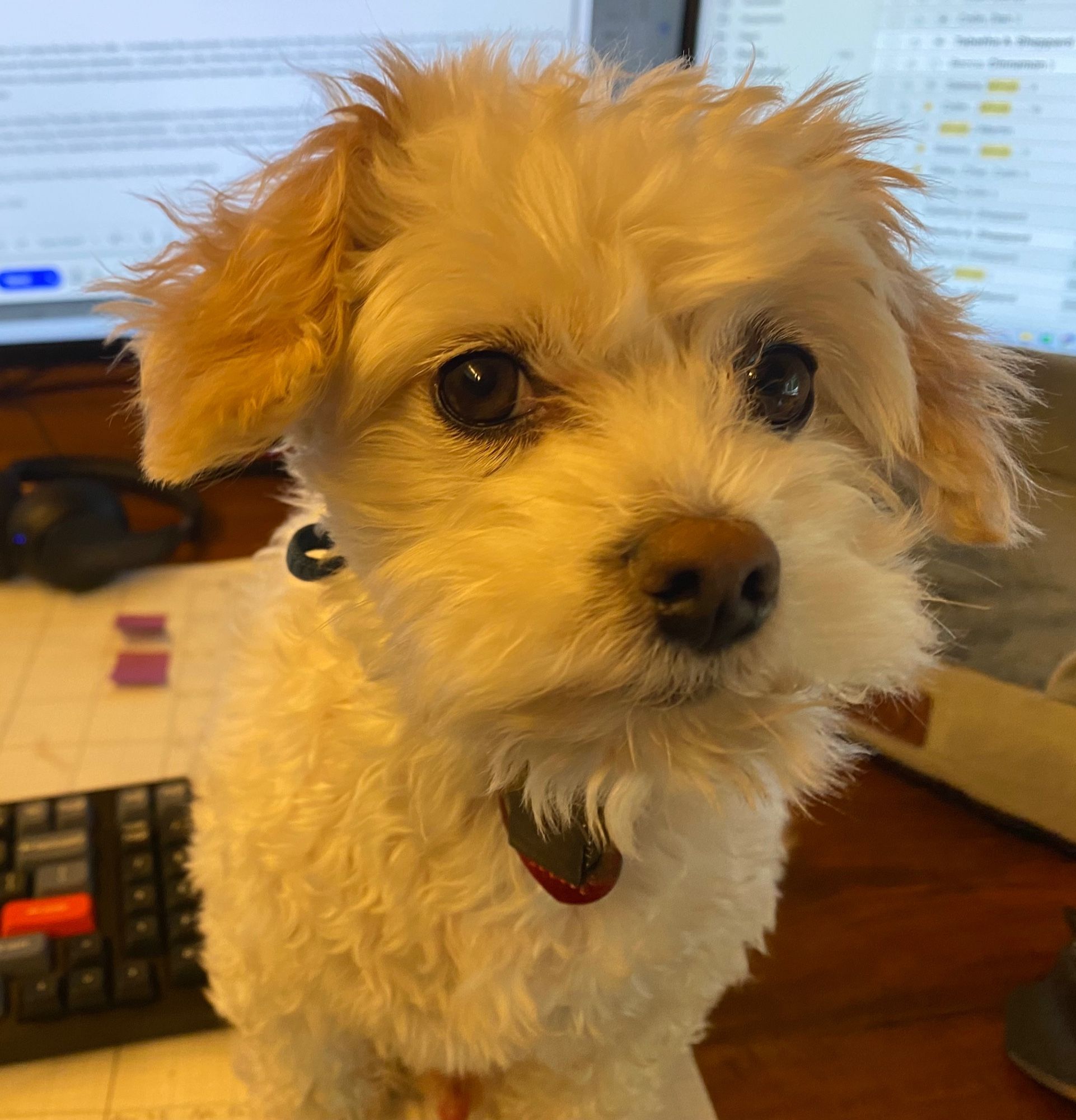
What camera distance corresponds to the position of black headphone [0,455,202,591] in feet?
2.73

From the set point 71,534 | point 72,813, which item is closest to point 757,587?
point 72,813

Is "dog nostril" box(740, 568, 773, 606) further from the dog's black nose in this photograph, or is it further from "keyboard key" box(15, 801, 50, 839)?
"keyboard key" box(15, 801, 50, 839)

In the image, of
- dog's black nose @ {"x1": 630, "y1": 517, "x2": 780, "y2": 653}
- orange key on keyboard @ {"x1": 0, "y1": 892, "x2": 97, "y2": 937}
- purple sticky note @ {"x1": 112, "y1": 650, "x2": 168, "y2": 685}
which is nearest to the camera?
dog's black nose @ {"x1": 630, "y1": 517, "x2": 780, "y2": 653}

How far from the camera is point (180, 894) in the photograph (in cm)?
57

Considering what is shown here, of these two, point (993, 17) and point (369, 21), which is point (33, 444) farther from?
point (993, 17)

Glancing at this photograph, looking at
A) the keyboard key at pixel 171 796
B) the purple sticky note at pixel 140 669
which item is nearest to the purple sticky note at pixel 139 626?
the purple sticky note at pixel 140 669

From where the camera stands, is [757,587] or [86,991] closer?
[757,587]

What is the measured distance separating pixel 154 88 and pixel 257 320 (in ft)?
1.63

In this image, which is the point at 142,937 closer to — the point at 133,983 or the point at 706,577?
the point at 133,983

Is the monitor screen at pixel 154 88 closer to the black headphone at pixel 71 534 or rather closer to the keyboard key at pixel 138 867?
the black headphone at pixel 71 534

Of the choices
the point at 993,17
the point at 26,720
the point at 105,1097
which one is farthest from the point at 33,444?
the point at 993,17

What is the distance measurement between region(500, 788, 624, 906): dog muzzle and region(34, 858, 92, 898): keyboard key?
28 cm

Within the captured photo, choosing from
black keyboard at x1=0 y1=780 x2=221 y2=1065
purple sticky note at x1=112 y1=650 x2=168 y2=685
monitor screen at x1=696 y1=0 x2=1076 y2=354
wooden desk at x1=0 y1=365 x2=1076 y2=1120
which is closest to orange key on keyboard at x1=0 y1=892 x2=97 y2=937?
black keyboard at x1=0 y1=780 x2=221 y2=1065

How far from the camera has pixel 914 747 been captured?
684 mm
